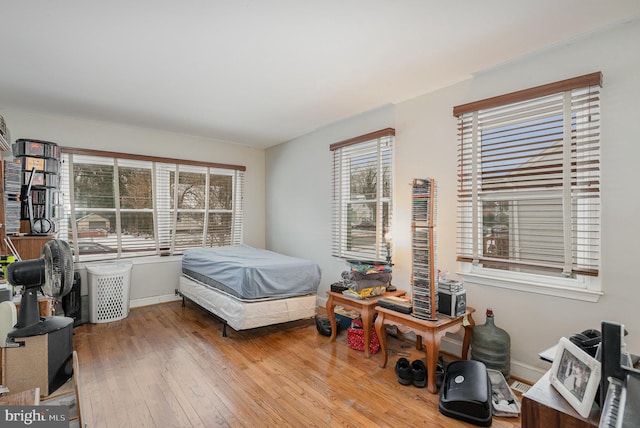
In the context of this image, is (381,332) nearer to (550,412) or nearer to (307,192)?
(550,412)

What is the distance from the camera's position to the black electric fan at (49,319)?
1.35 m

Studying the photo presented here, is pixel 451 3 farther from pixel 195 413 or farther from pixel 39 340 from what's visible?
pixel 195 413

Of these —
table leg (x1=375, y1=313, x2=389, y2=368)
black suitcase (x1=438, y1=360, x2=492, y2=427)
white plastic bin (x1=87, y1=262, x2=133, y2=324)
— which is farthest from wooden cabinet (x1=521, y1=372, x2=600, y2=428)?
white plastic bin (x1=87, y1=262, x2=133, y2=324)

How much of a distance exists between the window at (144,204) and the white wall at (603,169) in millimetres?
2228

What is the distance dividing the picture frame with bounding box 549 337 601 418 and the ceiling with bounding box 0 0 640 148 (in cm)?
186

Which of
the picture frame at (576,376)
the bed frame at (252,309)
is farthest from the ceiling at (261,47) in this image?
the bed frame at (252,309)

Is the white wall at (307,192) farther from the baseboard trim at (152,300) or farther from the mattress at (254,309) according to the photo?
the baseboard trim at (152,300)

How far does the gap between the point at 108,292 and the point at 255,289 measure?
202cm

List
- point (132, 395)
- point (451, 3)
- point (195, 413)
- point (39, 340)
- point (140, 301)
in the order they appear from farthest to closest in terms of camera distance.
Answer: point (140, 301), point (132, 395), point (195, 413), point (451, 3), point (39, 340)

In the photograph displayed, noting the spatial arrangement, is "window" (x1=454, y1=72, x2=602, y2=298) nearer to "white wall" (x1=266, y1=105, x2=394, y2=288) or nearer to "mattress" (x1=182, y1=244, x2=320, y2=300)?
"white wall" (x1=266, y1=105, x2=394, y2=288)

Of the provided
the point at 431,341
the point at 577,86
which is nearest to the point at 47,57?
the point at 431,341

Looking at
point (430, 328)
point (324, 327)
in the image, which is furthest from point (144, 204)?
point (430, 328)

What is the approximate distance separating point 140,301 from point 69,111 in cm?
255

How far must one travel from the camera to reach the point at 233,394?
2.23 m
